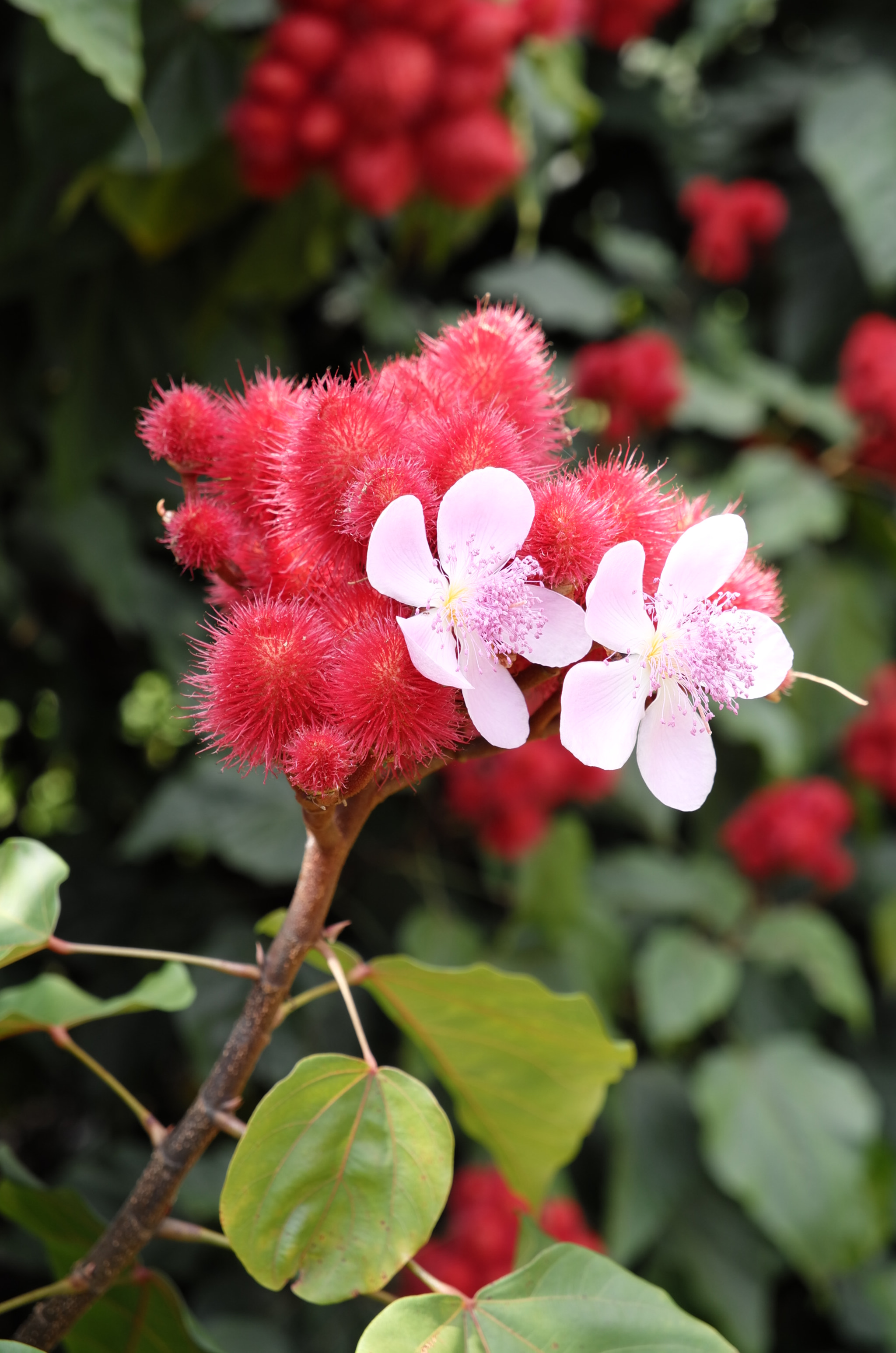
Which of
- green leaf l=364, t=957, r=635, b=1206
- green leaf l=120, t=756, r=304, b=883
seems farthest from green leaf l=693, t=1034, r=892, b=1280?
green leaf l=364, t=957, r=635, b=1206

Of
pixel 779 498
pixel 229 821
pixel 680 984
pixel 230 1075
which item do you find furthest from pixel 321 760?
pixel 779 498

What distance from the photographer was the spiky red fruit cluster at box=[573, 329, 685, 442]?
114 centimetres

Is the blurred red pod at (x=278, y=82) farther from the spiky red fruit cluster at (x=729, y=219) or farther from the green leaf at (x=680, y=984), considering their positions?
the green leaf at (x=680, y=984)

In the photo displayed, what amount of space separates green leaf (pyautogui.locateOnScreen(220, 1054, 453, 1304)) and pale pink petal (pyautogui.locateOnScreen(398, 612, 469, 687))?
13 cm

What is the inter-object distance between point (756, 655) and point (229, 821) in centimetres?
71

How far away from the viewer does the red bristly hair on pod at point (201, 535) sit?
1.07 ft

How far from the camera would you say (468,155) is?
910 millimetres

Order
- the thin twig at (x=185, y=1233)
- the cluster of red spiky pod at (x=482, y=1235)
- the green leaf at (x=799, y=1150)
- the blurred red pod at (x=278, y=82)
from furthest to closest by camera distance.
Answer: the green leaf at (x=799, y=1150), the blurred red pod at (x=278, y=82), the cluster of red spiky pod at (x=482, y=1235), the thin twig at (x=185, y=1233)

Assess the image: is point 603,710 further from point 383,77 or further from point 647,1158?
point 647,1158

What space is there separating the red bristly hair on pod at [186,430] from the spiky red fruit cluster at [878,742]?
3.35 ft

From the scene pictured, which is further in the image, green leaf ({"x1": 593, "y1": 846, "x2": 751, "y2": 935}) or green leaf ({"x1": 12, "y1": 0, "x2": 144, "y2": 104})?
green leaf ({"x1": 593, "y1": 846, "x2": 751, "y2": 935})

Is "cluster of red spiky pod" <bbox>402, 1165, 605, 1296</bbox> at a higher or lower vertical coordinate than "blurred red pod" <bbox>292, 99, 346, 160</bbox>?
lower

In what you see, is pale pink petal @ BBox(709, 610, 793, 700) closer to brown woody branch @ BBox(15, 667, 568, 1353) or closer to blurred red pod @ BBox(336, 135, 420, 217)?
brown woody branch @ BBox(15, 667, 568, 1353)

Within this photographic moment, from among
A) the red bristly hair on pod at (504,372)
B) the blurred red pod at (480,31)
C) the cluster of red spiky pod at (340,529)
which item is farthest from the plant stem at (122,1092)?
the blurred red pod at (480,31)
